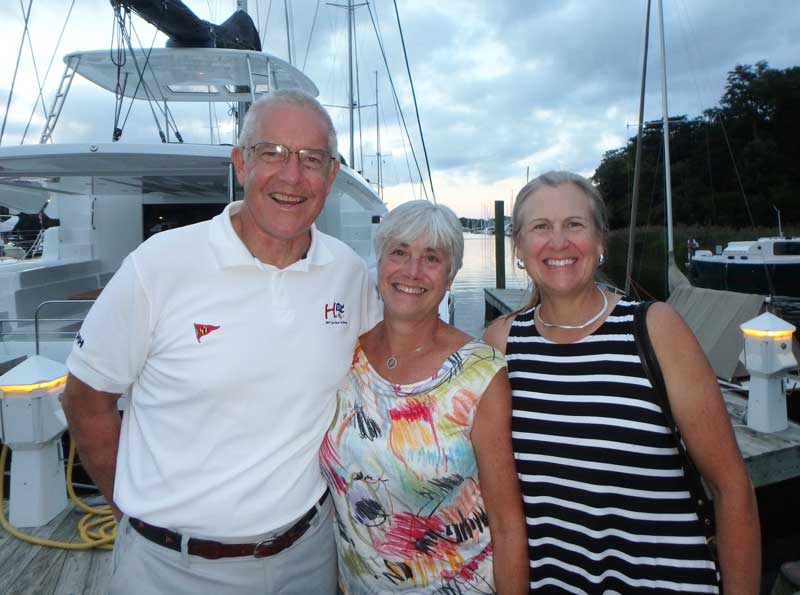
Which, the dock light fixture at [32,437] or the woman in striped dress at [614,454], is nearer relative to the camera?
the woman in striped dress at [614,454]

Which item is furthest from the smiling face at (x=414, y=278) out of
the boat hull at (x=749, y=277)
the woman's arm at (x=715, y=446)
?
the boat hull at (x=749, y=277)

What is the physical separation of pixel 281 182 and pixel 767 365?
4887mm

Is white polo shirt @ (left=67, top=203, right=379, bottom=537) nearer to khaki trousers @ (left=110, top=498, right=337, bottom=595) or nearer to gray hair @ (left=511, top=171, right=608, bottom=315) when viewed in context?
khaki trousers @ (left=110, top=498, right=337, bottom=595)

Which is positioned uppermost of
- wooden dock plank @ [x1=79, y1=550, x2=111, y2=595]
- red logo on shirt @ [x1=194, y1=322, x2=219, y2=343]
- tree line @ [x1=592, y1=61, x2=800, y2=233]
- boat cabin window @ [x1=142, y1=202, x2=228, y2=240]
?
tree line @ [x1=592, y1=61, x2=800, y2=233]

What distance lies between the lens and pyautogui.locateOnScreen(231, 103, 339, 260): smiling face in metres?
1.90

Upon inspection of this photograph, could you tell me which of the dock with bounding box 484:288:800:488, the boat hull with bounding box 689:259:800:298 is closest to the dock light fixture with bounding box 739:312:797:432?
the dock with bounding box 484:288:800:488

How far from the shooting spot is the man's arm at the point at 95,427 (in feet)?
6.17

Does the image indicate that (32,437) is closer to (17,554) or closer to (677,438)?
(17,554)

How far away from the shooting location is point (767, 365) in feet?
16.1

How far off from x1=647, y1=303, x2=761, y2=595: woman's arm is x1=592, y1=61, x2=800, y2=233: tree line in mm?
37219

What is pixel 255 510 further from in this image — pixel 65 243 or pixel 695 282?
pixel 695 282

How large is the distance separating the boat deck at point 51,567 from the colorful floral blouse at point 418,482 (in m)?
1.70

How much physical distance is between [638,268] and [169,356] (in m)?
34.5

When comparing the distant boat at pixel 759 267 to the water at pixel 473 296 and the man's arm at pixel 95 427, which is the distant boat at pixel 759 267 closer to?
the water at pixel 473 296
